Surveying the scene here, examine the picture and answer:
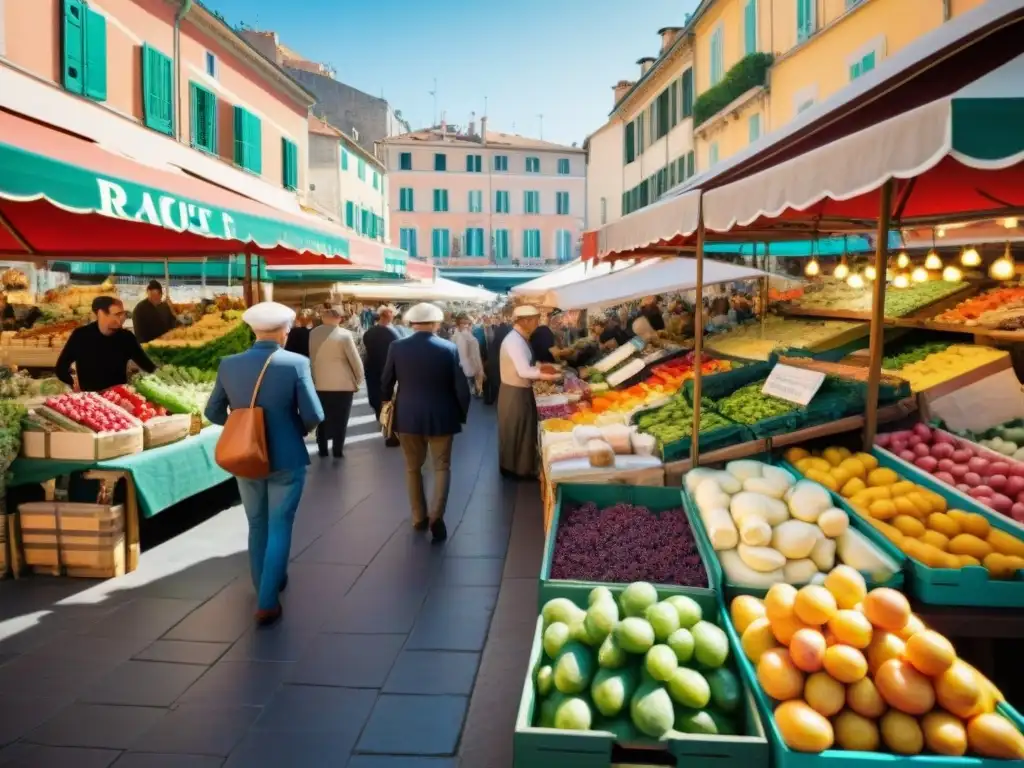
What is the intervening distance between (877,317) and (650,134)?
22.5 m

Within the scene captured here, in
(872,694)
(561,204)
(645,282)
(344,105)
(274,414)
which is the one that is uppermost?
(344,105)

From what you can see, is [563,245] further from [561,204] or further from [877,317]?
[877,317]

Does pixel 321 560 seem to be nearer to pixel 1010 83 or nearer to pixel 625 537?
pixel 625 537

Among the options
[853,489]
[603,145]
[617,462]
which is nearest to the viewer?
[853,489]

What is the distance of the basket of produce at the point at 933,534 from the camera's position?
3213mm

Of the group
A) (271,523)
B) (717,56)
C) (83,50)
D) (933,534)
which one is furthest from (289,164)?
(933,534)

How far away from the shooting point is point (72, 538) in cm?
509

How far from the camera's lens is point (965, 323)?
714 centimetres

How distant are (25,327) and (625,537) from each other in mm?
11081

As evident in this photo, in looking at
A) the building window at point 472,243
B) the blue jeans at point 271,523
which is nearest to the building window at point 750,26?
the blue jeans at point 271,523

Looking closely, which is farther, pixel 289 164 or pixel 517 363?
pixel 289 164

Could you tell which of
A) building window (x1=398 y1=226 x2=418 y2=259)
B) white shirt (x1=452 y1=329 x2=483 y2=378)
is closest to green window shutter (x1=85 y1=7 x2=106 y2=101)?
white shirt (x1=452 y1=329 x2=483 y2=378)

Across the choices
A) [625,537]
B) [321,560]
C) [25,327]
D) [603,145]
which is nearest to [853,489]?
[625,537]

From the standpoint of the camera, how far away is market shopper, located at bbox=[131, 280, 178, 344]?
10781mm
